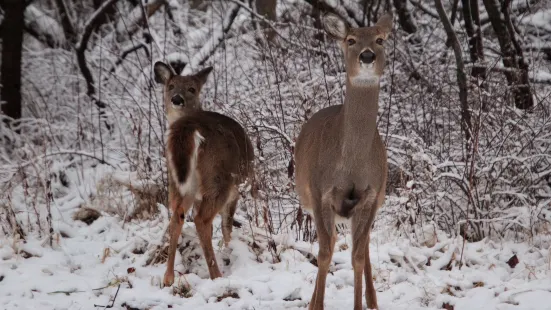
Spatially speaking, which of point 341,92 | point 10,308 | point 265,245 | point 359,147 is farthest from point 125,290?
point 341,92

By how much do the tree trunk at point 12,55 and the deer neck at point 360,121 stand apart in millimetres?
8085

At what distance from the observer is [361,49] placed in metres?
4.36

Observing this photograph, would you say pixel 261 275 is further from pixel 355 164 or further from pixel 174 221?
pixel 355 164

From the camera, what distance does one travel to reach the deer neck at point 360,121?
14.3 feet

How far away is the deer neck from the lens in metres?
4.36

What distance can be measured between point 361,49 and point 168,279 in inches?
86.3

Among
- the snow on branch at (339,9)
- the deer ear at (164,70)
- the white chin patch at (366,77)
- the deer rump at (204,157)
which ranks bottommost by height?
the deer rump at (204,157)

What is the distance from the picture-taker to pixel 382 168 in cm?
450

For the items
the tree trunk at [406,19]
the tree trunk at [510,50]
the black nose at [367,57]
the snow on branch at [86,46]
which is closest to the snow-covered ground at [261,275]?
the black nose at [367,57]

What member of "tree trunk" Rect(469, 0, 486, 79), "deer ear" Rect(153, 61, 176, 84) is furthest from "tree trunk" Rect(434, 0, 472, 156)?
"deer ear" Rect(153, 61, 176, 84)

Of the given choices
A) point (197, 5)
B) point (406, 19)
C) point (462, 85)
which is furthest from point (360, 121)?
point (197, 5)

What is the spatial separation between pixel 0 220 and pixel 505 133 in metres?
4.64

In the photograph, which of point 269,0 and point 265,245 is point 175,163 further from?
point 269,0

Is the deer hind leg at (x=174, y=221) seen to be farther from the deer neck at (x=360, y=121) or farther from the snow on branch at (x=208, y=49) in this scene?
the snow on branch at (x=208, y=49)
